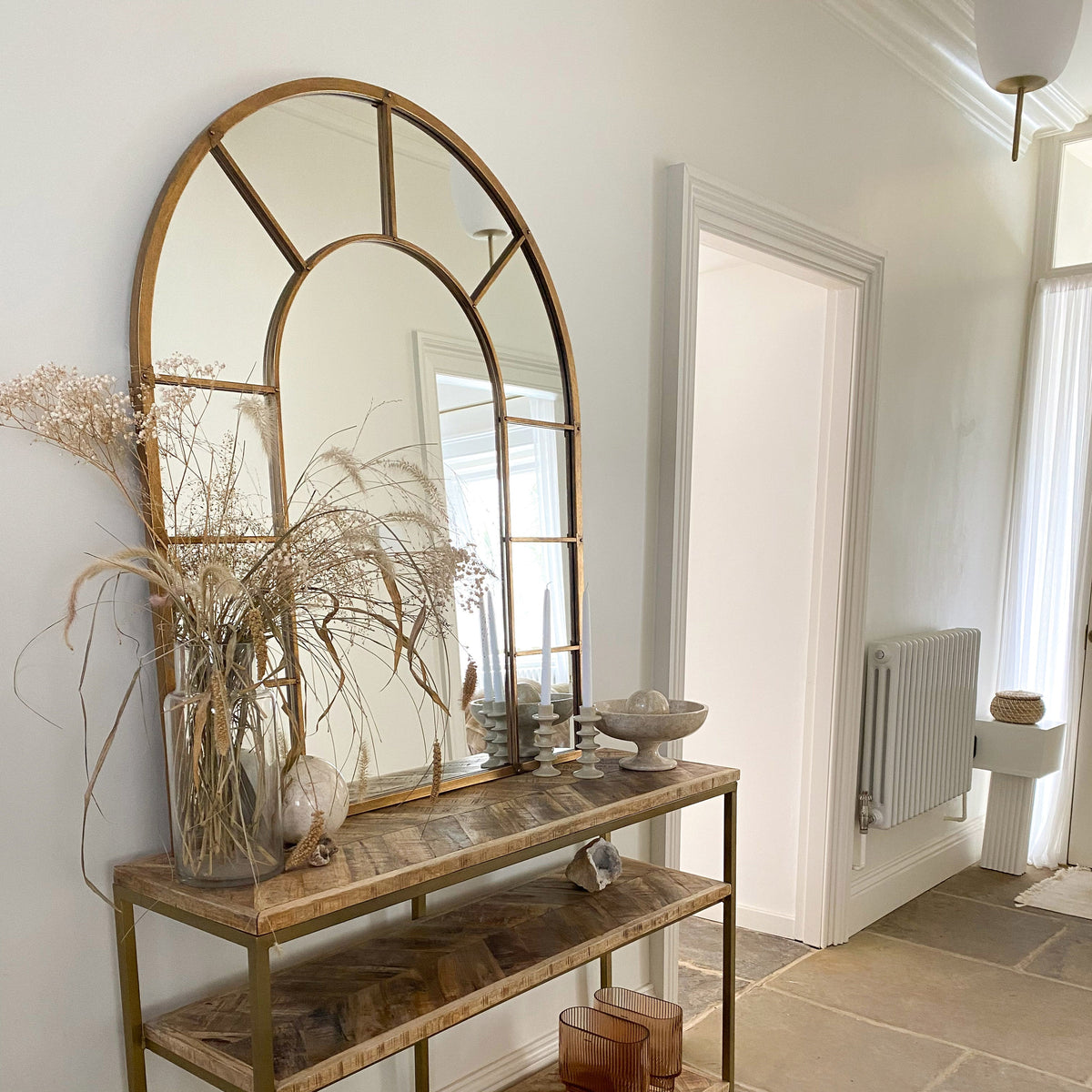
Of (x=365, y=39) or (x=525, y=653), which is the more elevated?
(x=365, y=39)

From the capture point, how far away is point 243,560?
1.51 meters

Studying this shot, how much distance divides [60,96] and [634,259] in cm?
134

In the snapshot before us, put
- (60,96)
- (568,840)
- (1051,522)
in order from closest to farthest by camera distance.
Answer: (60,96)
(568,840)
(1051,522)

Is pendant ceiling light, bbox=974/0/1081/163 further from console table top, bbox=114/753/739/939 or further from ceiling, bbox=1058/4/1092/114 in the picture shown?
console table top, bbox=114/753/739/939

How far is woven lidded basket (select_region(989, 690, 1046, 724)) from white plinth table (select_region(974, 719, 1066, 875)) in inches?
1.2

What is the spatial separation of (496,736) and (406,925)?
40cm

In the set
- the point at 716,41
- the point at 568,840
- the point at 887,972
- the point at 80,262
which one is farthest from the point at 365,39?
the point at 887,972

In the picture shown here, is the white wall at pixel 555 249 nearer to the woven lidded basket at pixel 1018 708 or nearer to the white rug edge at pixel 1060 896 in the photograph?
the woven lidded basket at pixel 1018 708

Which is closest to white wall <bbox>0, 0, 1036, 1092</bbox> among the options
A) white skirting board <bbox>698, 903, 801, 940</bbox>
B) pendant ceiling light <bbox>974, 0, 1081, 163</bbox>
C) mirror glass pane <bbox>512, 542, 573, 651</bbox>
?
mirror glass pane <bbox>512, 542, 573, 651</bbox>

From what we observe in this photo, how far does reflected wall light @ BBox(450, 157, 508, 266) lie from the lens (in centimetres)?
200

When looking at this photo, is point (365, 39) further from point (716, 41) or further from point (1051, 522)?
point (1051, 522)

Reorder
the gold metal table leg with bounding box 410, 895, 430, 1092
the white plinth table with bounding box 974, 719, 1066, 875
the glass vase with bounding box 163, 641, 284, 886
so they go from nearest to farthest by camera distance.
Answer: the glass vase with bounding box 163, 641, 284, 886 < the gold metal table leg with bounding box 410, 895, 430, 1092 < the white plinth table with bounding box 974, 719, 1066, 875

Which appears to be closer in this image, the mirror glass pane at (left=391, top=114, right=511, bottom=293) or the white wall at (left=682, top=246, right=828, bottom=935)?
the mirror glass pane at (left=391, top=114, right=511, bottom=293)

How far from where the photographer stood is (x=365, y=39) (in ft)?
6.02
